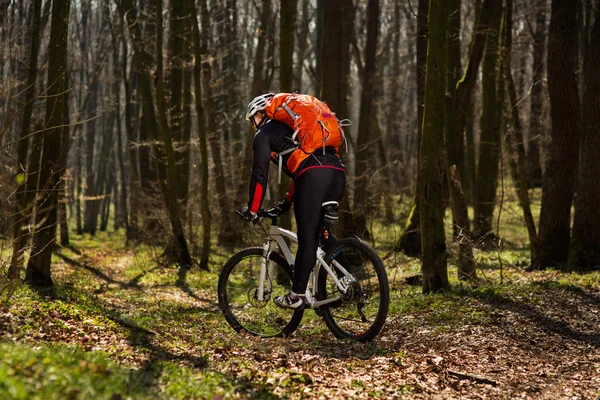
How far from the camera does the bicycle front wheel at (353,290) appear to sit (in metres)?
6.29

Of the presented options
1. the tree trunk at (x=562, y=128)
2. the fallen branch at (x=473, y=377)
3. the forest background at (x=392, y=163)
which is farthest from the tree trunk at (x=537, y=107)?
the fallen branch at (x=473, y=377)

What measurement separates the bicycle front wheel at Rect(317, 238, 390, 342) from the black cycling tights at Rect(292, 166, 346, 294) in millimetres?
Result: 230

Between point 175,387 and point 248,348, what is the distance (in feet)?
6.01

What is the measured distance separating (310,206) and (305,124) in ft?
2.61

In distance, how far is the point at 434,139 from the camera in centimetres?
803

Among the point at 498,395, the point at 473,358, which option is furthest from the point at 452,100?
the point at 498,395

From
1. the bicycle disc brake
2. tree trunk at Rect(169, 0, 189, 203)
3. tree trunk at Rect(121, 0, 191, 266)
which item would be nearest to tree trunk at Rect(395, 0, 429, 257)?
tree trunk at Rect(121, 0, 191, 266)

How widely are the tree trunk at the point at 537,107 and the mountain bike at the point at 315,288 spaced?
1419cm

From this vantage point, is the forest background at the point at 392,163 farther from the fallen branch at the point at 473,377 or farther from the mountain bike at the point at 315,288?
the mountain bike at the point at 315,288

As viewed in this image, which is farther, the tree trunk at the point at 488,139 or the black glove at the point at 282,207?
the tree trunk at the point at 488,139

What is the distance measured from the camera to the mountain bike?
6.32 metres

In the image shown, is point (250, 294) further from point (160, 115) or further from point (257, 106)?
point (160, 115)

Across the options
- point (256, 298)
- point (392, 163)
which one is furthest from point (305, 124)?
point (392, 163)

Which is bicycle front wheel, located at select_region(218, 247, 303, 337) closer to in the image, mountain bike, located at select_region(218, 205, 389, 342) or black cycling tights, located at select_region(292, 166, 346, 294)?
mountain bike, located at select_region(218, 205, 389, 342)
